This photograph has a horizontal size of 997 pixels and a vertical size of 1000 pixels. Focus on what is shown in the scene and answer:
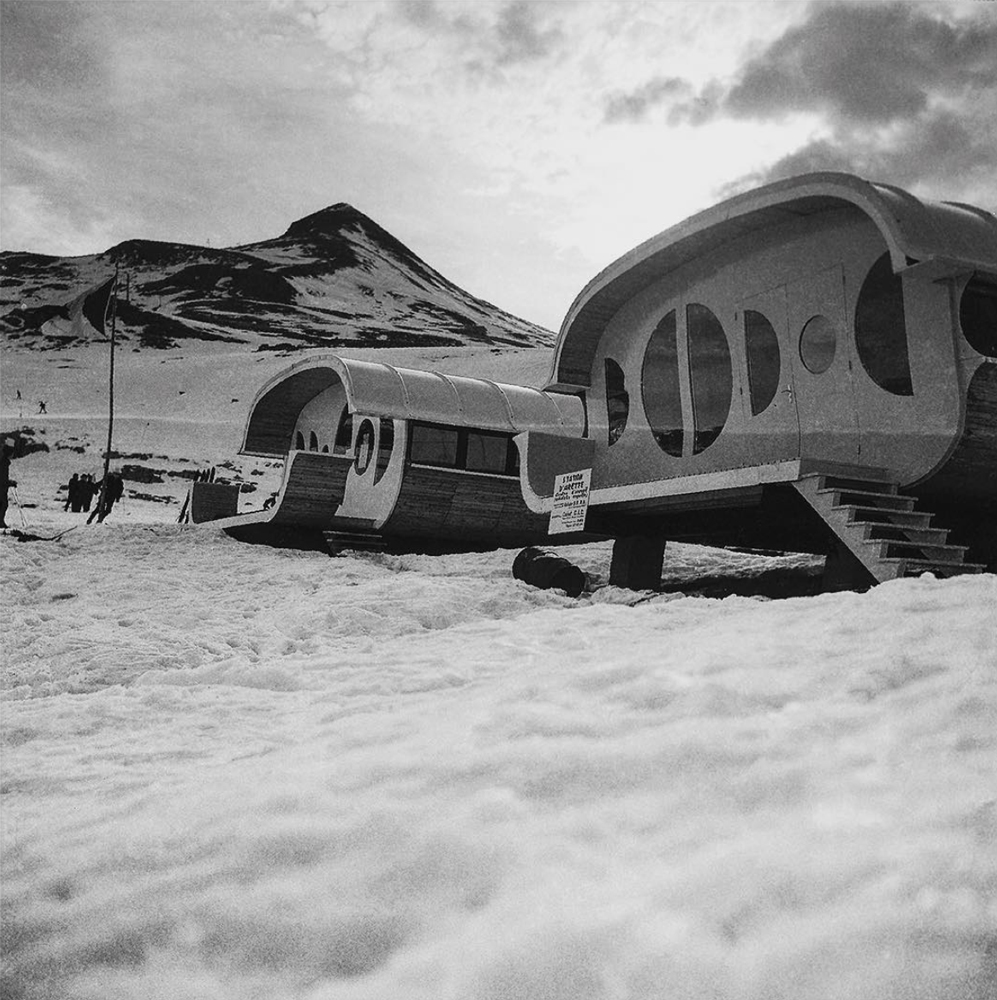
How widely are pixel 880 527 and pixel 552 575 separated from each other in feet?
12.4

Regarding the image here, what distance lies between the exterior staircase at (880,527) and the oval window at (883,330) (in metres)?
0.90

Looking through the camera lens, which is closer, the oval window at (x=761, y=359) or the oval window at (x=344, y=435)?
the oval window at (x=761, y=359)

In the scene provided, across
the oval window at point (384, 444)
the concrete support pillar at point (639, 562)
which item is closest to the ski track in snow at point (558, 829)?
the concrete support pillar at point (639, 562)

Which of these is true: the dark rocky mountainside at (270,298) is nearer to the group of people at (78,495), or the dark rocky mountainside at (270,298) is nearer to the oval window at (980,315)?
the group of people at (78,495)

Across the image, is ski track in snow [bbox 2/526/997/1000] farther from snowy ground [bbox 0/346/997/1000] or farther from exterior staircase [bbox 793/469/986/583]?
exterior staircase [bbox 793/469/986/583]

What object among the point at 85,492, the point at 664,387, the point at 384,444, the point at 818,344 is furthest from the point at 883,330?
the point at 85,492

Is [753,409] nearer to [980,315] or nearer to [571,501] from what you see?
[571,501]

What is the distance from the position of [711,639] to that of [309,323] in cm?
8645

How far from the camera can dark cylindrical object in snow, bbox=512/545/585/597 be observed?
9.77 meters

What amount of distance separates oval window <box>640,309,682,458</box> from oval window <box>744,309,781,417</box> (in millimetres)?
1190

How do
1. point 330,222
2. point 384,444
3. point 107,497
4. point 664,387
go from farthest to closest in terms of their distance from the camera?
1. point 330,222
2. point 107,497
3. point 384,444
4. point 664,387

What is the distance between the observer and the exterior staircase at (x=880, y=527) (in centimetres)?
→ 650

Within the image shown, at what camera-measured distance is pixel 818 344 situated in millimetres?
8727

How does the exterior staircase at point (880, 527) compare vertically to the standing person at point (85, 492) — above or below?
above
